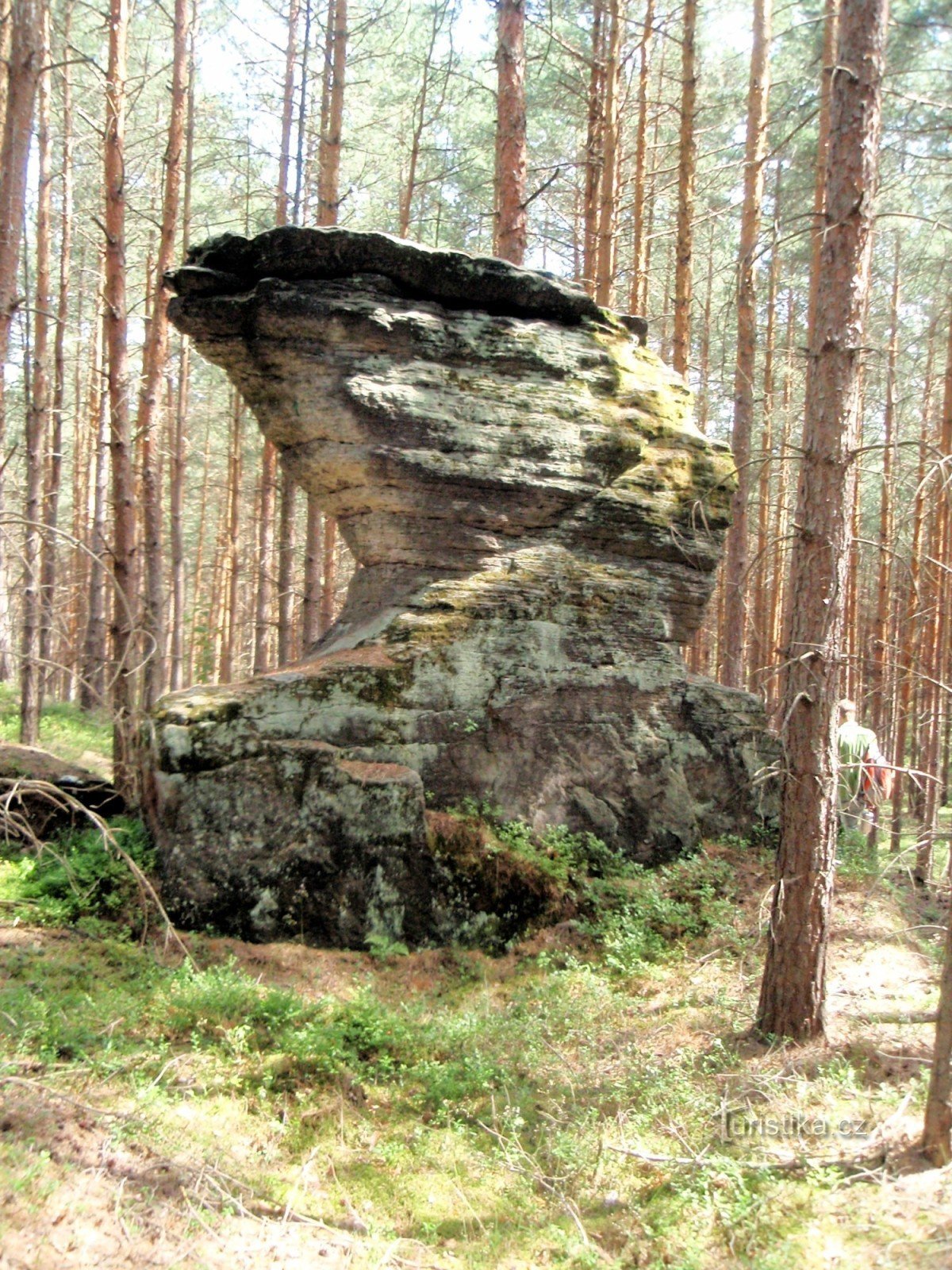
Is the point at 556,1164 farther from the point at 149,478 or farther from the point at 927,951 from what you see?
the point at 149,478

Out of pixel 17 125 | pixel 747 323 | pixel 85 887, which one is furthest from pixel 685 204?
pixel 85 887

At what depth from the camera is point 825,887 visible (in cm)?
593

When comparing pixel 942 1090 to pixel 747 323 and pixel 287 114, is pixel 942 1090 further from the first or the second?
pixel 287 114

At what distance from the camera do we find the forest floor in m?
4.43

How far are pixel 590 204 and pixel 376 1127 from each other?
14.1 m

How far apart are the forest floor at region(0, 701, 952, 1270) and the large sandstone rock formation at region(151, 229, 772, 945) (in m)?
0.95

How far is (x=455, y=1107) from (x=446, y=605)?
4.39 metres

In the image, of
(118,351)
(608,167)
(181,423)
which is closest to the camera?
(118,351)

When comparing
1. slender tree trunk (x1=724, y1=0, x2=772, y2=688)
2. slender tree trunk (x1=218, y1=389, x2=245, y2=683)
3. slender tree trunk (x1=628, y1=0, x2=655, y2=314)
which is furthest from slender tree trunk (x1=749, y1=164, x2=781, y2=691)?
slender tree trunk (x1=218, y1=389, x2=245, y2=683)

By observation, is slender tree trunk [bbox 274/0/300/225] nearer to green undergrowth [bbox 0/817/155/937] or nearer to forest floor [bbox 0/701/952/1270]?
green undergrowth [bbox 0/817/155/937]

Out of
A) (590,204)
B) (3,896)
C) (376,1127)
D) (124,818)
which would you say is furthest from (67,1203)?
(590,204)

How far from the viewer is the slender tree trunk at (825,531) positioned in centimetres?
580

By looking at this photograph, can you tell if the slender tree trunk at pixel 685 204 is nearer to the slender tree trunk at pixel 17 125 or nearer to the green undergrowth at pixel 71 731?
the slender tree trunk at pixel 17 125

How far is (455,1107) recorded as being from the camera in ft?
18.7
